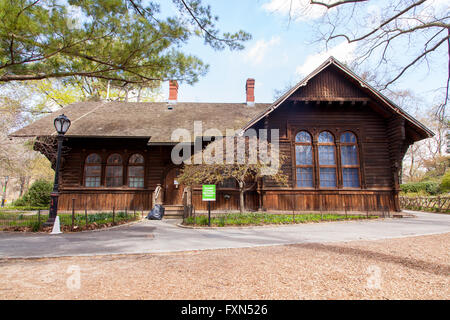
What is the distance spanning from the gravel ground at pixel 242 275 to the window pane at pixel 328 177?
25.8 feet

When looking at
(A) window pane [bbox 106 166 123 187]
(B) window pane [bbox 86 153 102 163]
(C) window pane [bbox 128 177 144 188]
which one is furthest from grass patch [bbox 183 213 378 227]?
(B) window pane [bbox 86 153 102 163]

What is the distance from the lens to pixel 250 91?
68.9ft

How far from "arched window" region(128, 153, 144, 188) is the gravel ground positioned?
10.6 m

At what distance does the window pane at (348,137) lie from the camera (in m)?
14.0

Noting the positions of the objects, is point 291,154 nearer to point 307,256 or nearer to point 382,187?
point 382,187

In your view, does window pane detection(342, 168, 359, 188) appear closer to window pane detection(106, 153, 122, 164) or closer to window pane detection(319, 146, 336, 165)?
window pane detection(319, 146, 336, 165)

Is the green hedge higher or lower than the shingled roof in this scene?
lower

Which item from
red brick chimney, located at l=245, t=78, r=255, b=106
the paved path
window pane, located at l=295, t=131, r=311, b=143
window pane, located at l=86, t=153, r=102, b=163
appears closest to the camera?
the paved path

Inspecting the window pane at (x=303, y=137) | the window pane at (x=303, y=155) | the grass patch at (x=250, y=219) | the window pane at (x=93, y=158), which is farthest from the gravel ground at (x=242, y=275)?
the window pane at (x=93, y=158)

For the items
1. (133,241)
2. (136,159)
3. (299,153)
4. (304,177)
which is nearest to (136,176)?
(136,159)

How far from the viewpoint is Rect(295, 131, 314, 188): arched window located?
1353cm

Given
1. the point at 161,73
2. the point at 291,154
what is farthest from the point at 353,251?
the point at 291,154

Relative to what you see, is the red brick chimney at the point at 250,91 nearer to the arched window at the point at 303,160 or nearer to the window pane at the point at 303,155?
the arched window at the point at 303,160

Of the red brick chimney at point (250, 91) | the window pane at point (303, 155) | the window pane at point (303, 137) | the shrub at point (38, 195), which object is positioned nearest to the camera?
the window pane at point (303, 155)
